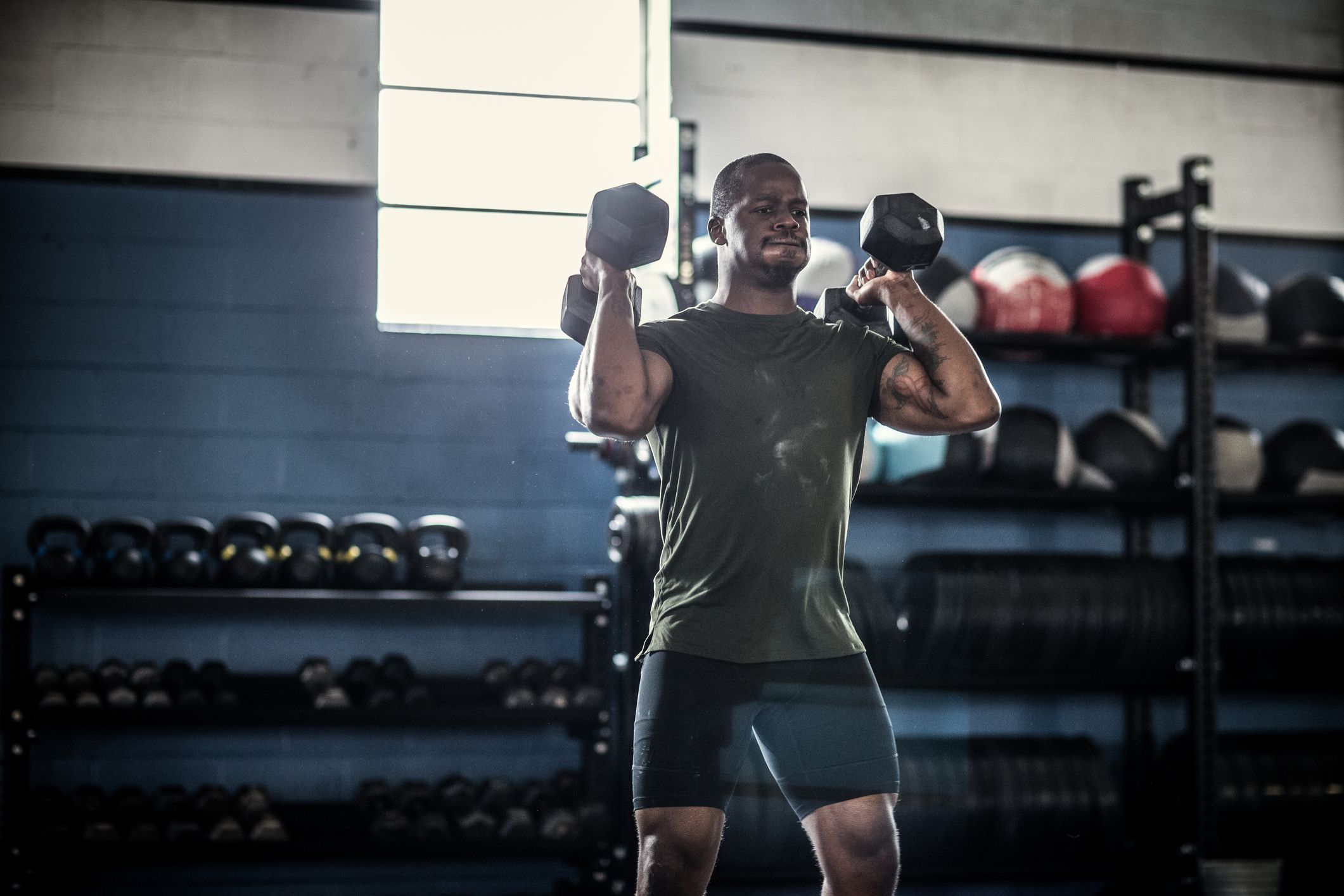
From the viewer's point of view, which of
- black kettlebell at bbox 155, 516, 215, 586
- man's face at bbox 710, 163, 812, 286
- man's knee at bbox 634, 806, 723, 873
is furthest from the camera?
black kettlebell at bbox 155, 516, 215, 586

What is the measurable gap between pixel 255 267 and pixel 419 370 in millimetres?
615

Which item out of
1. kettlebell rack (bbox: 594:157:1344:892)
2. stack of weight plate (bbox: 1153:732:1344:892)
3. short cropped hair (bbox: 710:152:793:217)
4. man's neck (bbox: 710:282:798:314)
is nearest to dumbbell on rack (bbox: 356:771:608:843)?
kettlebell rack (bbox: 594:157:1344:892)

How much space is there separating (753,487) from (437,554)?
207 centimetres

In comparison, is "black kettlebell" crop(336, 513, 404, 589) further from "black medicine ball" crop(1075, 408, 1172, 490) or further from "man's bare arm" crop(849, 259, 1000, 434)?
"black medicine ball" crop(1075, 408, 1172, 490)

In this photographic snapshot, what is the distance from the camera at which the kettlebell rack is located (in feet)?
14.0

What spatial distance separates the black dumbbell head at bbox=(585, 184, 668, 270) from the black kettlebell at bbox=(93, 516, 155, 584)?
232 cm

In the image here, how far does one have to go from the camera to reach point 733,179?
231 cm

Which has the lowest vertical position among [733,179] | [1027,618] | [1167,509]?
[1027,618]

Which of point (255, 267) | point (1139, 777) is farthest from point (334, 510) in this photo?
point (1139, 777)

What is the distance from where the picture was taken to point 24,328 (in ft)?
14.1

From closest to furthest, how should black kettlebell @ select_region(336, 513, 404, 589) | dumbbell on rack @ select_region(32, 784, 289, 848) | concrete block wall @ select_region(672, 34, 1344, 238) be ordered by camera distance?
dumbbell on rack @ select_region(32, 784, 289, 848)
black kettlebell @ select_region(336, 513, 404, 589)
concrete block wall @ select_region(672, 34, 1344, 238)

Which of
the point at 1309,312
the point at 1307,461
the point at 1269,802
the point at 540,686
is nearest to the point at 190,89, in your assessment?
the point at 540,686

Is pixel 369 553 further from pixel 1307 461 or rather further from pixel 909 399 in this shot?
pixel 1307 461

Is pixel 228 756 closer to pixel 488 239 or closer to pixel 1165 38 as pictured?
pixel 488 239
